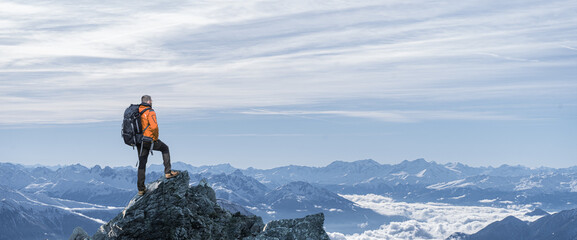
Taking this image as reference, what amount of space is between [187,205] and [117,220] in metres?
4.08

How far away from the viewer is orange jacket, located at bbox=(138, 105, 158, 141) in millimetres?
29781

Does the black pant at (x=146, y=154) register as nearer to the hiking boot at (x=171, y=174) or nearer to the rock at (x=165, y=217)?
the hiking boot at (x=171, y=174)

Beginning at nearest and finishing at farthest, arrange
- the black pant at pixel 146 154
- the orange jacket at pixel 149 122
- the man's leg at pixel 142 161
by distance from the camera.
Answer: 1. the orange jacket at pixel 149 122
2. the black pant at pixel 146 154
3. the man's leg at pixel 142 161

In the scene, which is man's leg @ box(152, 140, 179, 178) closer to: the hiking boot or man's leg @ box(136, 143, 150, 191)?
the hiking boot

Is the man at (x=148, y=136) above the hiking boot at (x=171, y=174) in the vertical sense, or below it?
above

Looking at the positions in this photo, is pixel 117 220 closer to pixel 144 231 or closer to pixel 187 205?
pixel 144 231

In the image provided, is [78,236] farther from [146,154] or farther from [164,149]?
[164,149]

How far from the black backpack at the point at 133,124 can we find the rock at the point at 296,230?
9160 millimetres

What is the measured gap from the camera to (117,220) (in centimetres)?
3250

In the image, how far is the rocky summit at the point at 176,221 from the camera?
3219cm

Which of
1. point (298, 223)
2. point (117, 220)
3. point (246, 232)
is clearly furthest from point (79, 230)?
point (298, 223)

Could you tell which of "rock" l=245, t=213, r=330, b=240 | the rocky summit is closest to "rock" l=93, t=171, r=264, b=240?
the rocky summit

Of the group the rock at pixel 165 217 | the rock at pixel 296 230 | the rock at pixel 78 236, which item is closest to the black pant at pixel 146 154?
the rock at pixel 165 217

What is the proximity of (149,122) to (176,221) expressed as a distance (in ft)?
21.1
